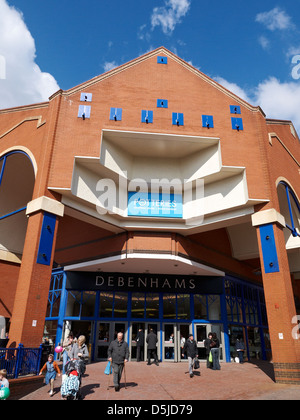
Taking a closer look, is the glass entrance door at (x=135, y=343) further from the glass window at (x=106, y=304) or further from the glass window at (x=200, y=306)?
the glass window at (x=200, y=306)

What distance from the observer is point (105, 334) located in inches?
769

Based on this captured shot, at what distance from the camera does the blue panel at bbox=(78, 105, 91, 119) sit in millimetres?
16844

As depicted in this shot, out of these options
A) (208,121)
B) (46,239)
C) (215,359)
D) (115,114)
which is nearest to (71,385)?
(46,239)

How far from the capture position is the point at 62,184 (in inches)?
585

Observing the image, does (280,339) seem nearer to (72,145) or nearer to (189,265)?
(189,265)

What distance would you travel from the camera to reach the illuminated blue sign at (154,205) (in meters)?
17.7

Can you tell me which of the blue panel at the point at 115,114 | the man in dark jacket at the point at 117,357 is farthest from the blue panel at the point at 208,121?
the man in dark jacket at the point at 117,357

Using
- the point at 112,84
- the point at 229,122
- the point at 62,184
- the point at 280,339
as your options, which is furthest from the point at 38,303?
the point at 229,122

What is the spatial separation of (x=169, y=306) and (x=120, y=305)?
130 inches

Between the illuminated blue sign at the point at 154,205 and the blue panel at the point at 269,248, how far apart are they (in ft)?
15.5

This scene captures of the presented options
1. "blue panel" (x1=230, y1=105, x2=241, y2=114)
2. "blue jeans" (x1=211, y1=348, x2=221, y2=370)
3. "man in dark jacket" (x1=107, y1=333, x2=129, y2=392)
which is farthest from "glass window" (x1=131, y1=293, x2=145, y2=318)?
"blue panel" (x1=230, y1=105, x2=241, y2=114)

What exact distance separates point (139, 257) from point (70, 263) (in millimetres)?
5989

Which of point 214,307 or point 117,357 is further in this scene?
point 214,307
